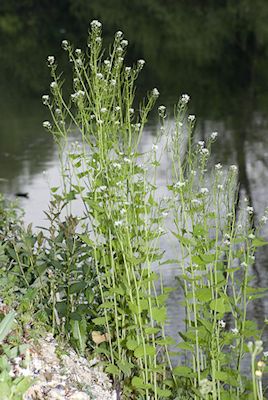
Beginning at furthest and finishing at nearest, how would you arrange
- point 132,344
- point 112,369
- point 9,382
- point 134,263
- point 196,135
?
point 196,135 → point 112,369 → point 132,344 → point 134,263 → point 9,382

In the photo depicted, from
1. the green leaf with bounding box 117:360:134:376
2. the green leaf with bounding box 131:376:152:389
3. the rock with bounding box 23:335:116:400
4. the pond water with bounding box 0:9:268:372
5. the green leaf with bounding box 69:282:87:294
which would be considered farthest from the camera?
the pond water with bounding box 0:9:268:372

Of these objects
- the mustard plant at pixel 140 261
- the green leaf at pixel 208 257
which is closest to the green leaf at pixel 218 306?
the mustard plant at pixel 140 261

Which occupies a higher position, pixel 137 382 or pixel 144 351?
pixel 144 351

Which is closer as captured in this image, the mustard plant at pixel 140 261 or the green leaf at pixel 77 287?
the mustard plant at pixel 140 261

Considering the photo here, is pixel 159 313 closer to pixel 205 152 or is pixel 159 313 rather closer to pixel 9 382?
pixel 205 152

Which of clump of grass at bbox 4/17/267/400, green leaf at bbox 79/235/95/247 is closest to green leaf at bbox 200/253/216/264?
clump of grass at bbox 4/17/267/400

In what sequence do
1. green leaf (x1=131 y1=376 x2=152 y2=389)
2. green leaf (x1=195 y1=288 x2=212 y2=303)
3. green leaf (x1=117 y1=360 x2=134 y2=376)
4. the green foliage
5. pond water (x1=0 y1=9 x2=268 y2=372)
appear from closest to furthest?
the green foliage < green leaf (x1=195 y1=288 x2=212 y2=303) < green leaf (x1=131 y1=376 x2=152 y2=389) < green leaf (x1=117 y1=360 x2=134 y2=376) < pond water (x1=0 y1=9 x2=268 y2=372)

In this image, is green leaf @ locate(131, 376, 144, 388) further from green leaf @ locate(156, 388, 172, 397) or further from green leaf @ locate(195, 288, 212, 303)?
green leaf @ locate(195, 288, 212, 303)

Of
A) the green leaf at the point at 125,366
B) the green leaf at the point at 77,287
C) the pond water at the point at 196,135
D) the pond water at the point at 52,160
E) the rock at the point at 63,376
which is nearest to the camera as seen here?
the rock at the point at 63,376

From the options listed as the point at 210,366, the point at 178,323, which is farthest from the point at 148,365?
the point at 178,323

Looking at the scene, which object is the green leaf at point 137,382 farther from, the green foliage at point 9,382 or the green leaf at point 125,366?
the green foliage at point 9,382

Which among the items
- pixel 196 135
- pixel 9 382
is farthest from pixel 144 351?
pixel 196 135

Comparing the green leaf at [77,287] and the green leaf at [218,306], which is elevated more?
the green leaf at [77,287]

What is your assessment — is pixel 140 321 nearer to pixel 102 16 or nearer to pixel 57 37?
pixel 57 37
